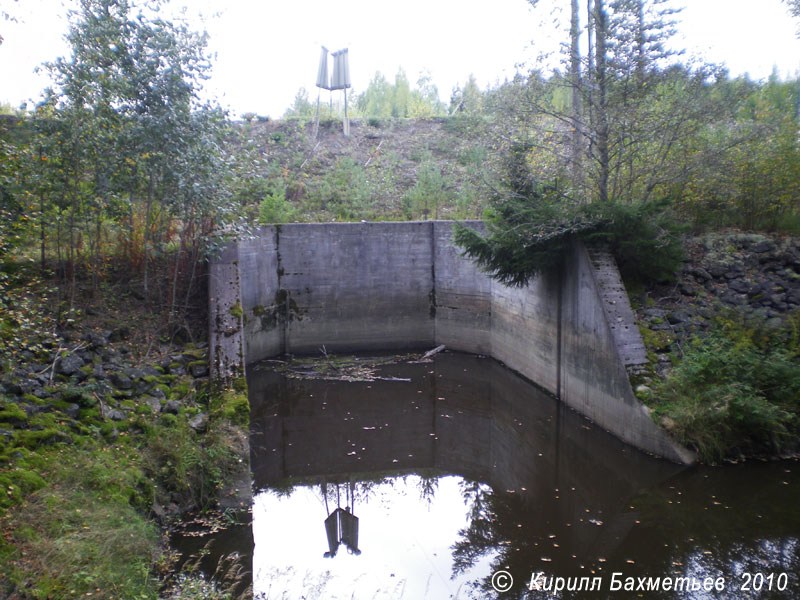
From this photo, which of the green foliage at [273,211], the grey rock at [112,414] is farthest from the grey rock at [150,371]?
the green foliage at [273,211]

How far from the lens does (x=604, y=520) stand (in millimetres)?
6109

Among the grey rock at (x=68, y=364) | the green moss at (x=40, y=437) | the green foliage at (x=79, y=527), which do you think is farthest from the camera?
the grey rock at (x=68, y=364)

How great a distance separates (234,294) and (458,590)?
583cm

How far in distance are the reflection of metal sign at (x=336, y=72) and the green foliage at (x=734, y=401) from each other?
16055mm

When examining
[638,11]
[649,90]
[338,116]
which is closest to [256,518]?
[649,90]

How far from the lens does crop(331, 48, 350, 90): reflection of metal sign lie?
20.2m

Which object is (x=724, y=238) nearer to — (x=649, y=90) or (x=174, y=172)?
(x=649, y=90)

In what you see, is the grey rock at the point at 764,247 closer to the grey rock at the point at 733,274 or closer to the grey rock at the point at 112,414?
the grey rock at the point at 733,274

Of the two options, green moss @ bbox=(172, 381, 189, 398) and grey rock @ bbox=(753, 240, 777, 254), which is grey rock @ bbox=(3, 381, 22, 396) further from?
grey rock @ bbox=(753, 240, 777, 254)

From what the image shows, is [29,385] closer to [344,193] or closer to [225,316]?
[225,316]

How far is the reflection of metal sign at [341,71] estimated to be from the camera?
66.3 ft

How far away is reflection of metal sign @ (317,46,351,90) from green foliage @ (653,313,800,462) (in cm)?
1606

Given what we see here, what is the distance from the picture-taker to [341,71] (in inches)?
802

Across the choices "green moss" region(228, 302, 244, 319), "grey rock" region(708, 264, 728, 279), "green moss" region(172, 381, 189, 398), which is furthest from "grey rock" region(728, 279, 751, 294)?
"green moss" region(172, 381, 189, 398)
